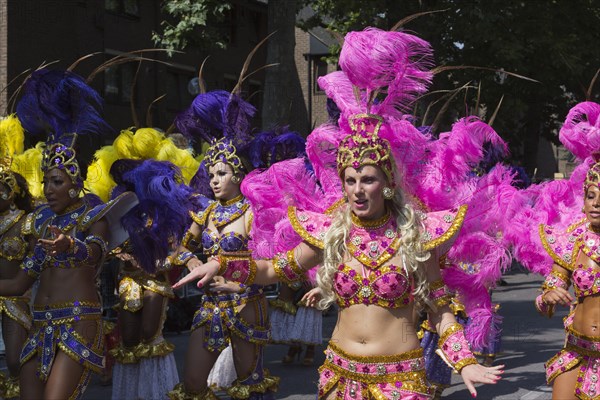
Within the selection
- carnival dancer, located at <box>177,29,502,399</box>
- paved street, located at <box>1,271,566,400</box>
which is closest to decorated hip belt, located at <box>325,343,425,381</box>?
carnival dancer, located at <box>177,29,502,399</box>

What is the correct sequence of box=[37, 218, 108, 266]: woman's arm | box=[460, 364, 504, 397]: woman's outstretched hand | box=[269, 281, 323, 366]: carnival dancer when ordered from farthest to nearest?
1. box=[269, 281, 323, 366]: carnival dancer
2. box=[37, 218, 108, 266]: woman's arm
3. box=[460, 364, 504, 397]: woman's outstretched hand

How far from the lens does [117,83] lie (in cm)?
2373

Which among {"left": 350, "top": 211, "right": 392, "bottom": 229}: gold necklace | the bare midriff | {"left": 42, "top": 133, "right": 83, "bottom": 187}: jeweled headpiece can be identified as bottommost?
the bare midriff

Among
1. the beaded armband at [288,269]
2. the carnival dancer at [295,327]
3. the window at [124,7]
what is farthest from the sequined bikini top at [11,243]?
the window at [124,7]

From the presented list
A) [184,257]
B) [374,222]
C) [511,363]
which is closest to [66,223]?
[184,257]

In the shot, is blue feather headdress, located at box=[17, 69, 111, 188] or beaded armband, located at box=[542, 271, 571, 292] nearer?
beaded armband, located at box=[542, 271, 571, 292]

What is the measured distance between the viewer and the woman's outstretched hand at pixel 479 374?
4.27 m

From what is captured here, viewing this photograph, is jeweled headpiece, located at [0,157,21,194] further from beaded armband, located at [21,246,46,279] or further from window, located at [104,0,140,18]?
window, located at [104,0,140,18]

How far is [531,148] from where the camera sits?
2622cm

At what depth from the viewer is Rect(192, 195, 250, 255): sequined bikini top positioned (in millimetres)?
7188

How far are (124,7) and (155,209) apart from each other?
58.3ft

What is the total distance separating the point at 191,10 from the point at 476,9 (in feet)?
19.7

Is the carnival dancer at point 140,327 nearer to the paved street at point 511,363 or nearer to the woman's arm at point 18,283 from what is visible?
the paved street at point 511,363

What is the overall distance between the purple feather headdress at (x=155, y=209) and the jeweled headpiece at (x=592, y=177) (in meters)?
2.91
